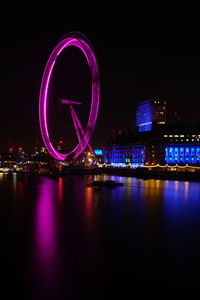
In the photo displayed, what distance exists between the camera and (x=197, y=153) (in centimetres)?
8412

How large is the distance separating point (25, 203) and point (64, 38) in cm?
1963

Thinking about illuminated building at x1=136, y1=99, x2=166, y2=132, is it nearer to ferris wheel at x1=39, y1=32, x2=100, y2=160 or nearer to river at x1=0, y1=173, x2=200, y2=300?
ferris wheel at x1=39, y1=32, x2=100, y2=160

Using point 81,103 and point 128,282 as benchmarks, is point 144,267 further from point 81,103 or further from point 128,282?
point 81,103

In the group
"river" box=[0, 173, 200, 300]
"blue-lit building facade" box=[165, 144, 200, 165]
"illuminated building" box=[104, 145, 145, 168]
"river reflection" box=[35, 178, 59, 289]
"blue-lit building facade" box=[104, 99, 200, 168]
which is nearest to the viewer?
"river" box=[0, 173, 200, 300]

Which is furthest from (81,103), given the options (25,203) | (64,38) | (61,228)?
(61,228)

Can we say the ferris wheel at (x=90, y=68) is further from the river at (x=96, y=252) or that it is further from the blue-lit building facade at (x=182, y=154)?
the blue-lit building facade at (x=182, y=154)

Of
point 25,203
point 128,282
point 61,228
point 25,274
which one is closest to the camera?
point 128,282

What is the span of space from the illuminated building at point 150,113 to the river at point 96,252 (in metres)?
108

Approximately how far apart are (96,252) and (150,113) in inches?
4636

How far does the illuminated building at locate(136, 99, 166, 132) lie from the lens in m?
124

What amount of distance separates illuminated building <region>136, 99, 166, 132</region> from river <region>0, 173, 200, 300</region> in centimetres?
10841

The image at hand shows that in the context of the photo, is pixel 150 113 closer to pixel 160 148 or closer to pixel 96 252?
pixel 160 148

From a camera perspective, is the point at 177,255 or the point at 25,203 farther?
the point at 25,203

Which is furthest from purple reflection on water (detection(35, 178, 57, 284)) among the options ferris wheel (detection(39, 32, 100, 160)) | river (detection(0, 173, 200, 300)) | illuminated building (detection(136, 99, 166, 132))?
illuminated building (detection(136, 99, 166, 132))
